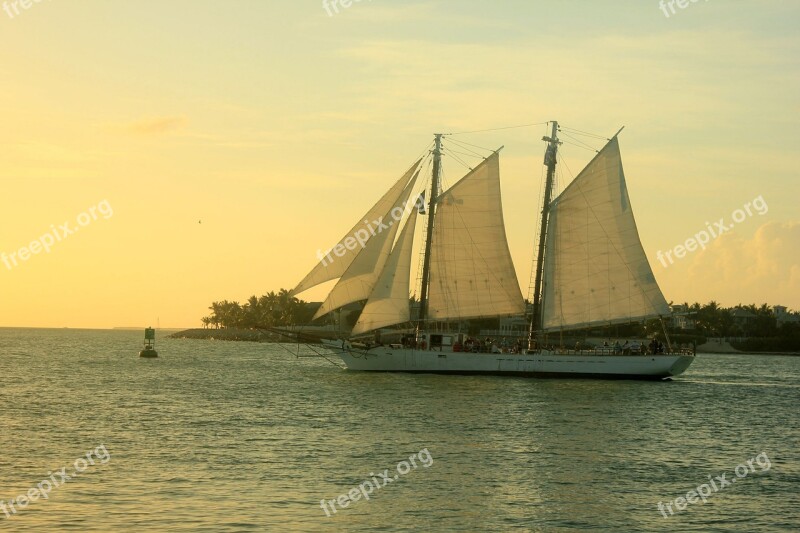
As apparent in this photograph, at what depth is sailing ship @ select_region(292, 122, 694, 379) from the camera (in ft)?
271

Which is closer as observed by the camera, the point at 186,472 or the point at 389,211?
the point at 186,472

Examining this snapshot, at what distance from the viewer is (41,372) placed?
9850cm

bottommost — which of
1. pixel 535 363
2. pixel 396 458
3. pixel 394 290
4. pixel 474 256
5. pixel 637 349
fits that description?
pixel 396 458

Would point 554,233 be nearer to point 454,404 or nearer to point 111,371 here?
point 454,404

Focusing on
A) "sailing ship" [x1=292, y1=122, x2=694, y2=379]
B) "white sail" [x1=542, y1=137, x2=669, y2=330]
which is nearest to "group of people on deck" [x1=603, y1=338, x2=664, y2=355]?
"sailing ship" [x1=292, y1=122, x2=694, y2=379]

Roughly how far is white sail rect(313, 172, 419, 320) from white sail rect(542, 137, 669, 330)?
12.3m

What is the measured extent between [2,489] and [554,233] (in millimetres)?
60100

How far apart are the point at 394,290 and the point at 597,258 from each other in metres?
15.1

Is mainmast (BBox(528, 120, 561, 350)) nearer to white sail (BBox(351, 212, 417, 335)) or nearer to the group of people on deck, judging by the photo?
the group of people on deck

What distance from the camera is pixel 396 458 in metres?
40.2

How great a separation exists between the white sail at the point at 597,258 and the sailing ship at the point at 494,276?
0.08m

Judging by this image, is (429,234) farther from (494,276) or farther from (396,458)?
(396,458)

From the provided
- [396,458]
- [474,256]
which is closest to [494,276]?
[474,256]

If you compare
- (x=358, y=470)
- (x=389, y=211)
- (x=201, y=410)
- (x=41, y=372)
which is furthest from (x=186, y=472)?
(x=41, y=372)
